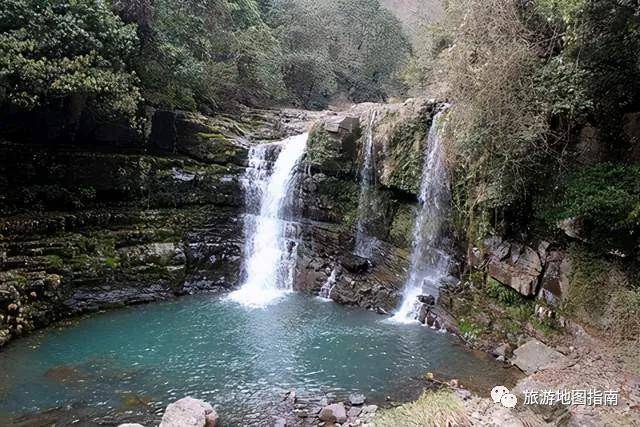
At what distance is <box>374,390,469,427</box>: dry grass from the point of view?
554cm

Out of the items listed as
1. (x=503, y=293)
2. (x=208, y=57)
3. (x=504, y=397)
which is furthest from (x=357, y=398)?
(x=208, y=57)

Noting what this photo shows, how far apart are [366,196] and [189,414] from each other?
8679mm

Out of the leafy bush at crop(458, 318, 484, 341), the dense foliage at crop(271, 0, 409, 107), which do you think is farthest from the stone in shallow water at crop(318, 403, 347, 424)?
the dense foliage at crop(271, 0, 409, 107)

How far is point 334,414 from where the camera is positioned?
686 centimetres

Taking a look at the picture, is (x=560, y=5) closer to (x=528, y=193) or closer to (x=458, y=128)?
(x=458, y=128)

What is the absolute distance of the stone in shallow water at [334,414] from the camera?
679cm

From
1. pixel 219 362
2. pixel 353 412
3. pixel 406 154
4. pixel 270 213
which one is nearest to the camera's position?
pixel 353 412

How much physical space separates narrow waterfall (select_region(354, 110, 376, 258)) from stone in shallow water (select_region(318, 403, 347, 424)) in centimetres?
669

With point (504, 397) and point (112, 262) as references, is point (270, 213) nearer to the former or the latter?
point (112, 262)

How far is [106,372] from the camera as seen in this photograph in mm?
8281

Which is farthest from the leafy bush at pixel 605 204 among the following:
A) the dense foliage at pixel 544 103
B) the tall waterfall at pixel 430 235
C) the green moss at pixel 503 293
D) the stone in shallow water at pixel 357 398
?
the stone in shallow water at pixel 357 398

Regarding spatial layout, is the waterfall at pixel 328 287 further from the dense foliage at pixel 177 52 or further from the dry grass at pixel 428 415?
the dense foliage at pixel 177 52

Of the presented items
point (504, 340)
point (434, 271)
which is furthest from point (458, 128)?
point (504, 340)

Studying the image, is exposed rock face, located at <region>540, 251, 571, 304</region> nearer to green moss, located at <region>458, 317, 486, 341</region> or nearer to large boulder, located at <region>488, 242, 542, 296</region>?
large boulder, located at <region>488, 242, 542, 296</region>
